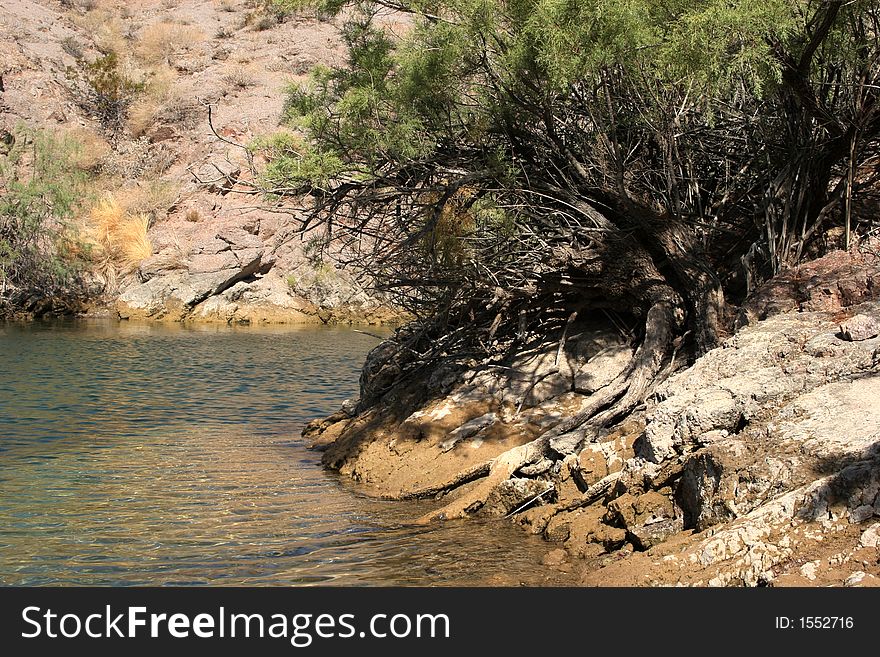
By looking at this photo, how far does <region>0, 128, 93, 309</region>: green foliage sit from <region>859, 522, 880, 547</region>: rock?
24947 millimetres

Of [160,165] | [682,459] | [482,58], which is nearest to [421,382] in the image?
[482,58]

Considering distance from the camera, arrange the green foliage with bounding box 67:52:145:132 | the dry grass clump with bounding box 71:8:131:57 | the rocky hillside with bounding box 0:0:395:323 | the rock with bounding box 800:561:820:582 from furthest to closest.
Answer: the dry grass clump with bounding box 71:8:131:57 < the green foliage with bounding box 67:52:145:132 < the rocky hillside with bounding box 0:0:395:323 < the rock with bounding box 800:561:820:582

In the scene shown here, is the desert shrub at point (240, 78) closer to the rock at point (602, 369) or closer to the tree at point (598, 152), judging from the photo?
the tree at point (598, 152)

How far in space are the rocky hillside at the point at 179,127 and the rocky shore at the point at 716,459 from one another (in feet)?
43.5

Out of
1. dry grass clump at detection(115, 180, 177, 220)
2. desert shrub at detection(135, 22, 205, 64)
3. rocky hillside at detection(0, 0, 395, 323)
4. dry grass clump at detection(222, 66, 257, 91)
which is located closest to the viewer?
rocky hillside at detection(0, 0, 395, 323)

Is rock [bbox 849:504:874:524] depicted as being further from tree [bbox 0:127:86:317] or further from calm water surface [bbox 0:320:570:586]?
tree [bbox 0:127:86:317]

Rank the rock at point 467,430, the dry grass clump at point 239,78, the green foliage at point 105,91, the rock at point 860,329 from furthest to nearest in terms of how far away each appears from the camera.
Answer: the dry grass clump at point 239,78, the green foliage at point 105,91, the rock at point 467,430, the rock at point 860,329

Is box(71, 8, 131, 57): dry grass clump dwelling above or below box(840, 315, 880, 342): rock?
below

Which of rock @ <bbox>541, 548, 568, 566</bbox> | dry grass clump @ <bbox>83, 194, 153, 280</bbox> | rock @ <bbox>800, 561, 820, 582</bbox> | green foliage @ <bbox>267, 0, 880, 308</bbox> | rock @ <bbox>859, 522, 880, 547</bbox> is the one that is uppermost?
green foliage @ <bbox>267, 0, 880, 308</bbox>

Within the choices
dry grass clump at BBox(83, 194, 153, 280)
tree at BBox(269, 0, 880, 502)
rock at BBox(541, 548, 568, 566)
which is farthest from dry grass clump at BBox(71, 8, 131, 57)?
rock at BBox(541, 548, 568, 566)

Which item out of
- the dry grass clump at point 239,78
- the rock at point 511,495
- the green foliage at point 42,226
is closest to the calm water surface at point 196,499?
the rock at point 511,495

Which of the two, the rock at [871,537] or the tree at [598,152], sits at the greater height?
the tree at [598,152]

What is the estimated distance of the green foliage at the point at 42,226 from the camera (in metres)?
25.5

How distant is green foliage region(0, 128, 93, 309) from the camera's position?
2555 cm
